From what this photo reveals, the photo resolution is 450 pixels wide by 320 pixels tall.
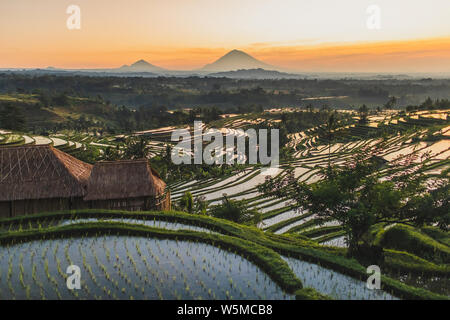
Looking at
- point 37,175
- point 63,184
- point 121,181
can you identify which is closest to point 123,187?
point 121,181

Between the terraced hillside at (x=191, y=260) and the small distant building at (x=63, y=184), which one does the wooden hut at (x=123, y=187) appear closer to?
the small distant building at (x=63, y=184)

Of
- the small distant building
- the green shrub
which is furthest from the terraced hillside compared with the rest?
the small distant building

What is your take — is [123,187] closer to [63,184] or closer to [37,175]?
[63,184]

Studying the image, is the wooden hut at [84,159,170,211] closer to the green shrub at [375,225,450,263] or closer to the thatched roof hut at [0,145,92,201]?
the thatched roof hut at [0,145,92,201]

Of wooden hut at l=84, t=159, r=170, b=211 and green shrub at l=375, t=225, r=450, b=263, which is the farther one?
wooden hut at l=84, t=159, r=170, b=211

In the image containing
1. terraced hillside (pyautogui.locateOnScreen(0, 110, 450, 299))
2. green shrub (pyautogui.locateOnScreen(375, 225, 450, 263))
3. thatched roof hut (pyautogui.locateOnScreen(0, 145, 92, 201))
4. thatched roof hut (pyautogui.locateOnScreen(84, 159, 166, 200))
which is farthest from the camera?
thatched roof hut (pyautogui.locateOnScreen(84, 159, 166, 200))
